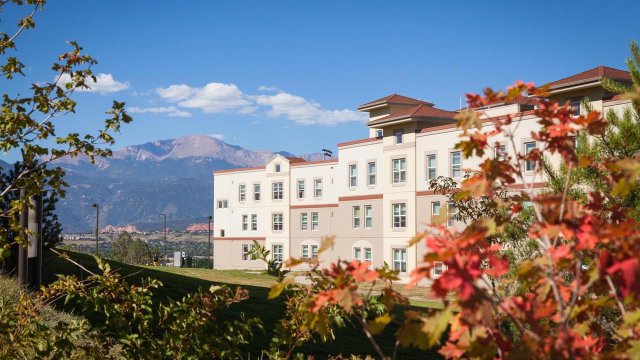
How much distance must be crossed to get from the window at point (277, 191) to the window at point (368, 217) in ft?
40.3

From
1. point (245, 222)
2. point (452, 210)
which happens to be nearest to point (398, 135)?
point (452, 210)

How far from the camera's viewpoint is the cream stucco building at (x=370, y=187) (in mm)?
35594

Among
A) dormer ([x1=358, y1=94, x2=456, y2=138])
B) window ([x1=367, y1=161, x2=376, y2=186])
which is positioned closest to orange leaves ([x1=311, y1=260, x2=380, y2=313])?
dormer ([x1=358, y1=94, x2=456, y2=138])

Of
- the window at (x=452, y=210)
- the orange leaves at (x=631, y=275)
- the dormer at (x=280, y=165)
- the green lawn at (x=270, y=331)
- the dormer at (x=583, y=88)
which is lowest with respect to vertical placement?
the green lawn at (x=270, y=331)

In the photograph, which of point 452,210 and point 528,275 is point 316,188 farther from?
point 528,275

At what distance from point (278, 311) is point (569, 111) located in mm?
18777

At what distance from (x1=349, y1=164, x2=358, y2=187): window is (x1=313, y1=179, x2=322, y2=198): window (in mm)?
5807

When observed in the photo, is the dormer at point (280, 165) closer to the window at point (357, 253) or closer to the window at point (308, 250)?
the window at point (308, 250)

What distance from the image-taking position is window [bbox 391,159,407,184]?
41031 mm

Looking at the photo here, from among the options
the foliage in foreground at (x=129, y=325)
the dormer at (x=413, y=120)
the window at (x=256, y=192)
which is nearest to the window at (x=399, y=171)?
the dormer at (x=413, y=120)

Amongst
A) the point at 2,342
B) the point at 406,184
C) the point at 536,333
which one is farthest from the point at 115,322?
the point at 406,184

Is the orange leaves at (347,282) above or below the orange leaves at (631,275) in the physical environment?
below

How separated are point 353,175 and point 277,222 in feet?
39.7

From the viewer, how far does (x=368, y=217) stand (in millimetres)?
44312
